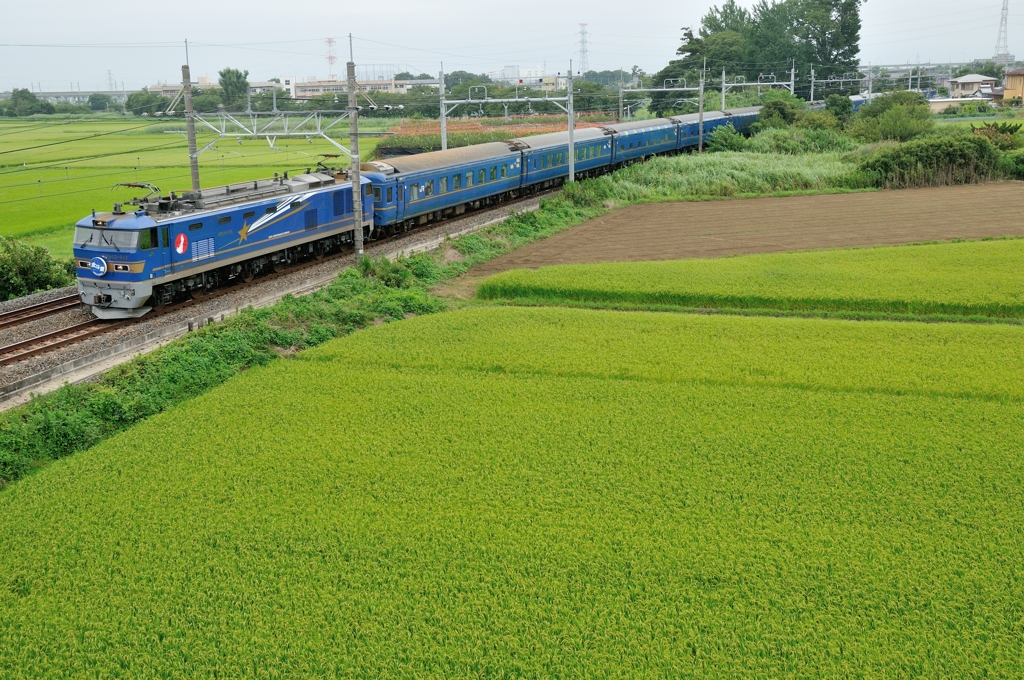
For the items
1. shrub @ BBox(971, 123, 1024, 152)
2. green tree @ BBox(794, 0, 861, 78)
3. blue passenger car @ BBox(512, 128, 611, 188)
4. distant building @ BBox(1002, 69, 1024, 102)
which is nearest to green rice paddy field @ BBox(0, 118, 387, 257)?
blue passenger car @ BBox(512, 128, 611, 188)

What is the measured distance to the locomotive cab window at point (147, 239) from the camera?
23453mm

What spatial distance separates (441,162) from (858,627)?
31.2 metres

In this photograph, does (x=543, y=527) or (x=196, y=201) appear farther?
(x=196, y=201)

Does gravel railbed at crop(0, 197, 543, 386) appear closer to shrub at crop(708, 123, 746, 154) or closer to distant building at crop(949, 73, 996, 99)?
shrub at crop(708, 123, 746, 154)

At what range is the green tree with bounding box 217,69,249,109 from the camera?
74.3m

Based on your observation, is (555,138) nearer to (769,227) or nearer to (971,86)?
(769,227)

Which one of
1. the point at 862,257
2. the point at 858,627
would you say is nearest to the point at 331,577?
the point at 858,627

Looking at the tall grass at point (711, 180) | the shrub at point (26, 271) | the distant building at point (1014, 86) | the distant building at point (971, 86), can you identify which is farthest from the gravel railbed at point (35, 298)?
the distant building at point (971, 86)

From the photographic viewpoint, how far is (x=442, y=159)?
39.3m

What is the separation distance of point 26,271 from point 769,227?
99.8 ft

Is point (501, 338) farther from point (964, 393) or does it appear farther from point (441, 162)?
point (441, 162)

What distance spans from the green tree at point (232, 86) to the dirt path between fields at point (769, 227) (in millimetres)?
41508

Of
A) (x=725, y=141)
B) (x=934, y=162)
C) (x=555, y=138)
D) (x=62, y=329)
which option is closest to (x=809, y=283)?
(x=62, y=329)

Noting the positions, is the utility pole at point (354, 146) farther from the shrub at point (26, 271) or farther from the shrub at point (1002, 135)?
the shrub at point (1002, 135)
